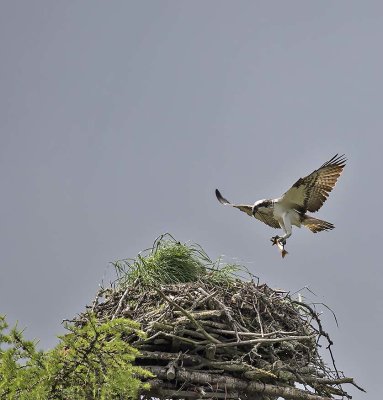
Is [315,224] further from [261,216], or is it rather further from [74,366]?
[74,366]

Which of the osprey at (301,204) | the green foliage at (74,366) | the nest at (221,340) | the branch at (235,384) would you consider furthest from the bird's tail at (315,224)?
the green foliage at (74,366)

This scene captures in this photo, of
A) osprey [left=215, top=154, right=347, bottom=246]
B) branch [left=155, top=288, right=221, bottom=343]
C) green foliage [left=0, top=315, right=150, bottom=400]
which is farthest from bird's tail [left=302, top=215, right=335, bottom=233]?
green foliage [left=0, top=315, right=150, bottom=400]

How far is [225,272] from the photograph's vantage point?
10227 millimetres

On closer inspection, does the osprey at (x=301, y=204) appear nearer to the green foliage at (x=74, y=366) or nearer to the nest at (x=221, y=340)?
the nest at (x=221, y=340)

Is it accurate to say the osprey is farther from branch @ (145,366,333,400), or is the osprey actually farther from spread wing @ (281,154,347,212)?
branch @ (145,366,333,400)

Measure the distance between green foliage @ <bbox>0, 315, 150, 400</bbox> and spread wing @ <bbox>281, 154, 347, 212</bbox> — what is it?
5.20 metres

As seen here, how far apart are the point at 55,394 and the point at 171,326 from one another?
5.01 feet

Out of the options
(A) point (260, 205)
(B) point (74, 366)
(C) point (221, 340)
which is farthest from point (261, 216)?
(B) point (74, 366)

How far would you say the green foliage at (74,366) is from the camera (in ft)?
24.1

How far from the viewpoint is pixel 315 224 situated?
12.7 meters

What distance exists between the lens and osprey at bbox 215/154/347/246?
11.9 metres

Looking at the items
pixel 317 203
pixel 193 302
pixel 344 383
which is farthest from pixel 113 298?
pixel 317 203

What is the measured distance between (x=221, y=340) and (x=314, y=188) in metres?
3.88

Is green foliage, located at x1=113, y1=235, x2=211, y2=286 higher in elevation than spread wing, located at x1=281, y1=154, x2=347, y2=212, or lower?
lower
